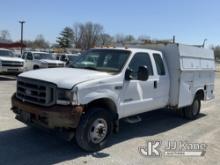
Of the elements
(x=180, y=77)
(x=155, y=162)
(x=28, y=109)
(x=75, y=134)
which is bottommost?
(x=155, y=162)

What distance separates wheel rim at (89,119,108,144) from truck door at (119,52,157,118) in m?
0.60

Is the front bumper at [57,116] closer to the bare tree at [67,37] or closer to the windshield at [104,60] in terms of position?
the windshield at [104,60]

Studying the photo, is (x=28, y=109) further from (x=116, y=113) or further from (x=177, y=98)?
(x=177, y=98)

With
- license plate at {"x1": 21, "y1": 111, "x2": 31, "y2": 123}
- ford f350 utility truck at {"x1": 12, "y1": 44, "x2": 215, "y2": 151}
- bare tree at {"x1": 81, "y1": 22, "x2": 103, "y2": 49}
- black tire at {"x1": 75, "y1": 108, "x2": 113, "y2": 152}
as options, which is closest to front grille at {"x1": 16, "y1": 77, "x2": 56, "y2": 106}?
ford f350 utility truck at {"x1": 12, "y1": 44, "x2": 215, "y2": 151}

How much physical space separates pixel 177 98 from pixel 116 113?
2.41 meters

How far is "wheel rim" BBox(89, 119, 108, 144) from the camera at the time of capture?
5848 millimetres

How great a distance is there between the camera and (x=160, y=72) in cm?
770

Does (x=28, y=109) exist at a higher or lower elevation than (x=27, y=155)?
higher

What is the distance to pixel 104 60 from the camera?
6902 millimetres

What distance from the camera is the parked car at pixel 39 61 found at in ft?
66.9

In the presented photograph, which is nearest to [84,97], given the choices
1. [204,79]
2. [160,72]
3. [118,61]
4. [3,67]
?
[118,61]

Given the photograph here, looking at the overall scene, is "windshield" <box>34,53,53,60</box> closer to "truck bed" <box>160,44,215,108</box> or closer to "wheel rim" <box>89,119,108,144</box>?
"truck bed" <box>160,44,215,108</box>

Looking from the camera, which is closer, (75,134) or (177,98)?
(75,134)
